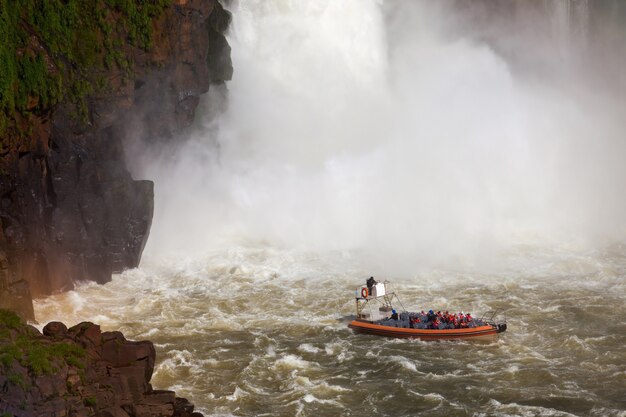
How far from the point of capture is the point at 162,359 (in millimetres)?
28500

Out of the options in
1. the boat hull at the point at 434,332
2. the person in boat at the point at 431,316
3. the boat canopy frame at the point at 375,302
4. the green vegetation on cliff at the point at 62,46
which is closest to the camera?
the boat hull at the point at 434,332

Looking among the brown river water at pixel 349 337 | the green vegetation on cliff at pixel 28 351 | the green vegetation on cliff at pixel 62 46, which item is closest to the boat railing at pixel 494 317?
the brown river water at pixel 349 337

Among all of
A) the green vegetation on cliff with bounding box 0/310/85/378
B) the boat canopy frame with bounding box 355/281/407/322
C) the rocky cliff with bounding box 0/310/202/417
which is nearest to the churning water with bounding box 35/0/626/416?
the boat canopy frame with bounding box 355/281/407/322

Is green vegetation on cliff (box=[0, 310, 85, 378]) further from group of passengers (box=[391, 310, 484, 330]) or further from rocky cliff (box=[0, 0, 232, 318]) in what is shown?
group of passengers (box=[391, 310, 484, 330])

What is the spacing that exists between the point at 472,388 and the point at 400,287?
1190cm

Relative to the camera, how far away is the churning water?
27.2 metres

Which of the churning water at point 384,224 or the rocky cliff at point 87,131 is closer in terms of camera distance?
the churning water at point 384,224

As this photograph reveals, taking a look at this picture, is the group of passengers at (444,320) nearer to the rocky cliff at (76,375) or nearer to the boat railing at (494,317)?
the boat railing at (494,317)

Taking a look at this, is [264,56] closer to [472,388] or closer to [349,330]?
[349,330]

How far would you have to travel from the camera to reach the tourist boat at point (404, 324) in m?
30.5

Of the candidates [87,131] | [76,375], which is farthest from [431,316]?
[87,131]

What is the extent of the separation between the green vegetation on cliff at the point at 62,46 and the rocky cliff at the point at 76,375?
12751mm

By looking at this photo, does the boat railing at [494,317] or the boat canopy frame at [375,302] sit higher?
the boat canopy frame at [375,302]

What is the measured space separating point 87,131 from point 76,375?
1871cm
